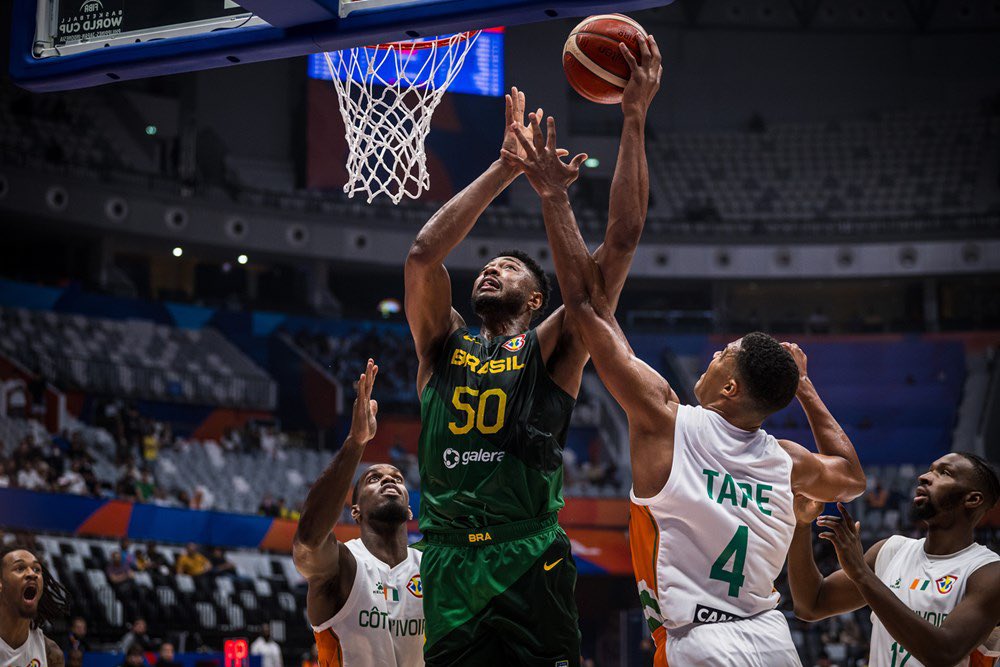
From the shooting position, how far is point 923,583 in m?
4.30

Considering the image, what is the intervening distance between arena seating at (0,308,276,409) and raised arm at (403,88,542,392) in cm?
1675

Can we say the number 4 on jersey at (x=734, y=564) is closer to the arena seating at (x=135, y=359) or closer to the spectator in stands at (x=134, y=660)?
the spectator in stands at (x=134, y=660)

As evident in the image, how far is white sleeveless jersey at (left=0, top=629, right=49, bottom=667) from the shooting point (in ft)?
18.4

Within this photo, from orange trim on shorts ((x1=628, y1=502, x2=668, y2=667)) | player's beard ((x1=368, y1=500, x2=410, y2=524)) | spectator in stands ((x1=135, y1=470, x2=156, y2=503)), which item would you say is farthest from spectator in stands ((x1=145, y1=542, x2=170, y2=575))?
orange trim on shorts ((x1=628, y1=502, x2=668, y2=667))

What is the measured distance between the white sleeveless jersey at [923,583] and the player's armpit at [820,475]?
62 cm

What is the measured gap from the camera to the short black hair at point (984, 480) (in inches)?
171

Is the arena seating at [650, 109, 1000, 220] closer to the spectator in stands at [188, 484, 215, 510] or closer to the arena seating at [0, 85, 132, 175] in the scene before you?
the arena seating at [0, 85, 132, 175]

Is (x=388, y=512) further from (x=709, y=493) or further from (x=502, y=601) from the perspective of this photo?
(x=709, y=493)

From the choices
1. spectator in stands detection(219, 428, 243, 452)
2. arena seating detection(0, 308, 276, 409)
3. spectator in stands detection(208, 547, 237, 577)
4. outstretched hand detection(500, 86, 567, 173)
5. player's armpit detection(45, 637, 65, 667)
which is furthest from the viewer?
spectator in stands detection(219, 428, 243, 452)

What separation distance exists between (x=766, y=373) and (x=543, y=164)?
1.10 m

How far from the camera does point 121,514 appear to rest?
15219 mm

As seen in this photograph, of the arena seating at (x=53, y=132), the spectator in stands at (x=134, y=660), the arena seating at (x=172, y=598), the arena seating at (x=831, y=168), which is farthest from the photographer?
the arena seating at (x=831, y=168)

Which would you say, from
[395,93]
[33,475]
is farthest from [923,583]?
[33,475]

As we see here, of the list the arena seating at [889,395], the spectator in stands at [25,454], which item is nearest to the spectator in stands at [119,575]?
the spectator in stands at [25,454]
